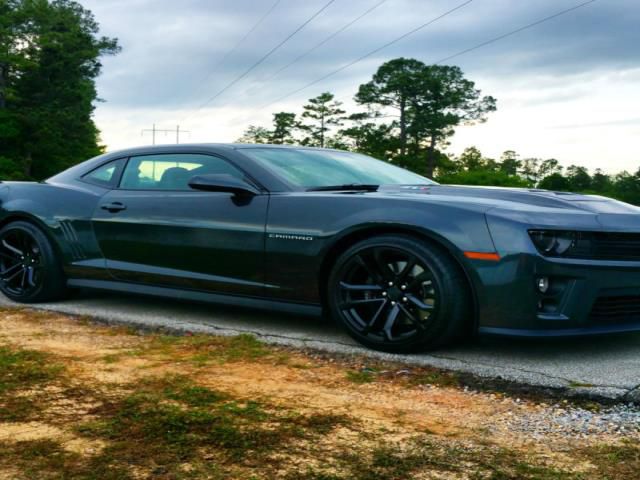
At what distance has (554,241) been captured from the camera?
12.6 feet

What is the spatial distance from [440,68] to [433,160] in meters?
10.5

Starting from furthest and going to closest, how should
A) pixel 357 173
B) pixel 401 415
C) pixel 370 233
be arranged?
pixel 357 173 < pixel 370 233 < pixel 401 415

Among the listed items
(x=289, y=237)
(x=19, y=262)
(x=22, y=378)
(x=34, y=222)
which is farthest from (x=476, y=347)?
(x=19, y=262)

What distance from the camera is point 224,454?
8.41 ft

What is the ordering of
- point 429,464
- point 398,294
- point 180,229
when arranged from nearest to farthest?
point 429,464 → point 398,294 → point 180,229

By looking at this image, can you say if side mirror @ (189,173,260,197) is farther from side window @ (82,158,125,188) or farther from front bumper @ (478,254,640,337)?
front bumper @ (478,254,640,337)

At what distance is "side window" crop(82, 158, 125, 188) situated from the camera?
551 centimetres

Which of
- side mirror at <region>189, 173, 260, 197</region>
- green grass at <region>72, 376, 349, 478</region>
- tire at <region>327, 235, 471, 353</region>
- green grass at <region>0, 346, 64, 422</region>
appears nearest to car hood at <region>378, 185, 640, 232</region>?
tire at <region>327, 235, 471, 353</region>

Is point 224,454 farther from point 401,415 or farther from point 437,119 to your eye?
point 437,119

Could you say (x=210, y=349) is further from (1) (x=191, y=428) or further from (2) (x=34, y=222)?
(2) (x=34, y=222)

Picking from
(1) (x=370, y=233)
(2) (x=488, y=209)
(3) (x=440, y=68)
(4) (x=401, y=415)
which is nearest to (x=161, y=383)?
(4) (x=401, y=415)

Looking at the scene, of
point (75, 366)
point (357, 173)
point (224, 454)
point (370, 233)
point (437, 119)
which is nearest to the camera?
point (224, 454)

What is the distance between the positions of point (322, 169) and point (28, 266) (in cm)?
243

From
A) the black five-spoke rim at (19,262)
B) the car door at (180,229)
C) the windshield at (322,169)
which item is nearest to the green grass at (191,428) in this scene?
the car door at (180,229)
